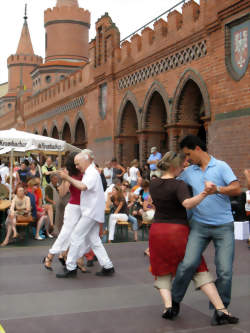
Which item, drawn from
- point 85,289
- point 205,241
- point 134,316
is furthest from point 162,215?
point 85,289

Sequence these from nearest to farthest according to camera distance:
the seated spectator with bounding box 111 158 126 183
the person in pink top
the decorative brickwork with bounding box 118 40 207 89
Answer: the person in pink top → the decorative brickwork with bounding box 118 40 207 89 → the seated spectator with bounding box 111 158 126 183

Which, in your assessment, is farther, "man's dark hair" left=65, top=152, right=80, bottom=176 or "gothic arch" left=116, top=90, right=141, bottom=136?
"gothic arch" left=116, top=90, right=141, bottom=136

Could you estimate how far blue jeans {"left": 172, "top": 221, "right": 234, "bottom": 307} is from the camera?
4.49m

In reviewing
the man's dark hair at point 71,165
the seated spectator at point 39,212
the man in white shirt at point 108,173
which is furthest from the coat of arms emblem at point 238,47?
the man's dark hair at point 71,165

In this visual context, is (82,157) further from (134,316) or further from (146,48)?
(146,48)

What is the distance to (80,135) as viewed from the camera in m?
29.5

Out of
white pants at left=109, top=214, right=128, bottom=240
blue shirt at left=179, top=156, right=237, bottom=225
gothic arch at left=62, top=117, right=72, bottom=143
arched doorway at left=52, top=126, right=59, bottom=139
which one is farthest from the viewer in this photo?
arched doorway at left=52, top=126, right=59, bottom=139

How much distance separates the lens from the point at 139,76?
2027 cm

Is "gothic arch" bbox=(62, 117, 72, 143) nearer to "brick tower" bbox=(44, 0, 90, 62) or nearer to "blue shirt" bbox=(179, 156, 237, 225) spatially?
"brick tower" bbox=(44, 0, 90, 62)

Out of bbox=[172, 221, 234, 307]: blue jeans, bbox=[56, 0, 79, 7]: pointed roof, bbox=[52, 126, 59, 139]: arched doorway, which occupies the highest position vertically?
bbox=[56, 0, 79, 7]: pointed roof

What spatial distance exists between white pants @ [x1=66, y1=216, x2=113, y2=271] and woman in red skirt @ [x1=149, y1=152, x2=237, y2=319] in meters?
2.10

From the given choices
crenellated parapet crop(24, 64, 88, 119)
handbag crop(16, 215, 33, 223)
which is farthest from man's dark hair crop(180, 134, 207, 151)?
crenellated parapet crop(24, 64, 88, 119)

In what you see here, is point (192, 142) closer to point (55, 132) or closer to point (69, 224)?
A: point (69, 224)

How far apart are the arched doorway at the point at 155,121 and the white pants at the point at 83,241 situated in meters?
13.4
